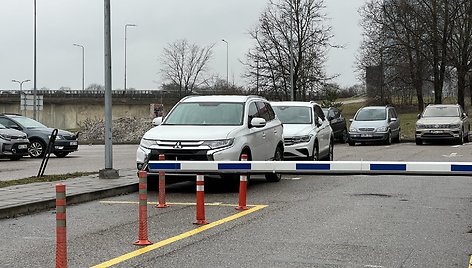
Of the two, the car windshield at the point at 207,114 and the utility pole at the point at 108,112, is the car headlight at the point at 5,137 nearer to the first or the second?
the utility pole at the point at 108,112

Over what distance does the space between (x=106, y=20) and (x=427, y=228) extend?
878 centimetres

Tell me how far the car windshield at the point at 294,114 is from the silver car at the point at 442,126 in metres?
13.3

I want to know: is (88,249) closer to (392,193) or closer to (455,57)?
(392,193)

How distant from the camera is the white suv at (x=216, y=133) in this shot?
12.8 meters

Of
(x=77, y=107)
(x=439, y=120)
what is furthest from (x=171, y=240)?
(x=77, y=107)

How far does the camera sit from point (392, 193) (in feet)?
43.3

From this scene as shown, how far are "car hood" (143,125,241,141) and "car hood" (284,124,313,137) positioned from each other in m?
4.05

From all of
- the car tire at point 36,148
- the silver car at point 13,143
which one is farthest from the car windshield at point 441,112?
the silver car at point 13,143

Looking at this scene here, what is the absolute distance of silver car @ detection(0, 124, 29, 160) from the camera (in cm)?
2262

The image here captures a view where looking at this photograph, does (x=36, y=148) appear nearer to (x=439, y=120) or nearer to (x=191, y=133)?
(x=191, y=133)

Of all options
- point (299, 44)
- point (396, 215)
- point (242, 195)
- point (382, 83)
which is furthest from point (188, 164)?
point (382, 83)

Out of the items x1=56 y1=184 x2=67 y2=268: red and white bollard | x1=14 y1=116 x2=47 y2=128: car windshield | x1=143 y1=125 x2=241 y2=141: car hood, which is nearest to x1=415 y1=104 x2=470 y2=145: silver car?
x1=14 y1=116 x2=47 y2=128: car windshield

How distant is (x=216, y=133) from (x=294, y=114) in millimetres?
6246

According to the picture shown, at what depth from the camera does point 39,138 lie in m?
24.8
